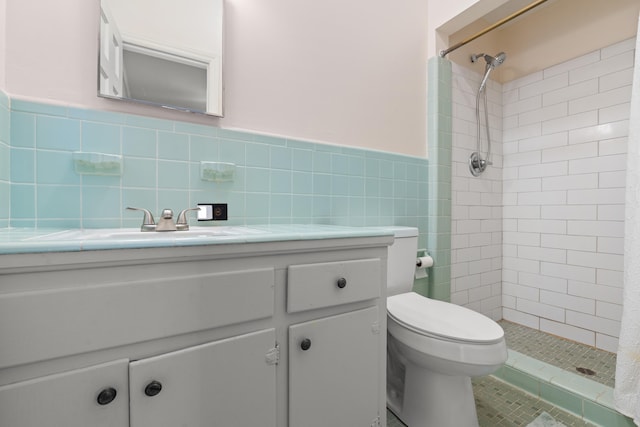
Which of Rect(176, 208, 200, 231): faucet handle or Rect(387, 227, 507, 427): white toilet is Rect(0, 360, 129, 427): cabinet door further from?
Rect(387, 227, 507, 427): white toilet

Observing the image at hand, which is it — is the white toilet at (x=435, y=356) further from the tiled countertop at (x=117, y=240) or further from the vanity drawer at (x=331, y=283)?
the tiled countertop at (x=117, y=240)

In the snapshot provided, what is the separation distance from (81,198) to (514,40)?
9.62ft

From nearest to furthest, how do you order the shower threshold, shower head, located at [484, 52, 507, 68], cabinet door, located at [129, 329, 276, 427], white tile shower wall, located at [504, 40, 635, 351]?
cabinet door, located at [129, 329, 276, 427]
the shower threshold
white tile shower wall, located at [504, 40, 635, 351]
shower head, located at [484, 52, 507, 68]

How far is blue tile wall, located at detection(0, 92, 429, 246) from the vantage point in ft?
2.92

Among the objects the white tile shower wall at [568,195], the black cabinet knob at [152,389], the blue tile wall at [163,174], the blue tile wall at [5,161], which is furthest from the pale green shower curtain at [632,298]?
the blue tile wall at [5,161]

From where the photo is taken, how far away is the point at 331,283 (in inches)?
33.5

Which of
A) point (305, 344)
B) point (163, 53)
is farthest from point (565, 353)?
point (163, 53)

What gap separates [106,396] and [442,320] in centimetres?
111

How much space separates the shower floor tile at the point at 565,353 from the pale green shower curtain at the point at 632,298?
301 mm

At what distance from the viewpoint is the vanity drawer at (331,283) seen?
0.79 metres

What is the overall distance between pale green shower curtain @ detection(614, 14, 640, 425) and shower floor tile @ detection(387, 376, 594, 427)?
21 centimetres

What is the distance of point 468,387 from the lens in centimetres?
116

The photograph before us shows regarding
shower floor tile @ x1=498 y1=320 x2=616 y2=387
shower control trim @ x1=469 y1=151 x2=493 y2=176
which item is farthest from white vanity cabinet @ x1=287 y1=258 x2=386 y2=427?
shower control trim @ x1=469 y1=151 x2=493 y2=176

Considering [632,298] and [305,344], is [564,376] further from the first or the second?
[305,344]
